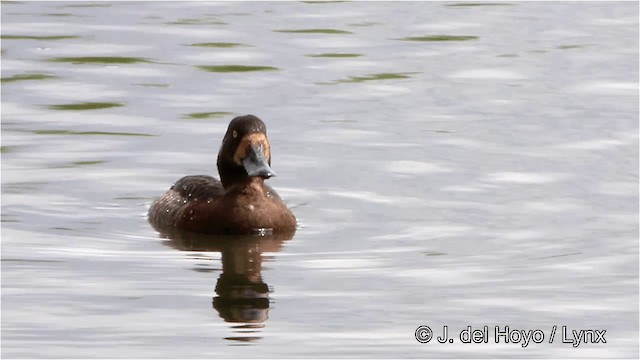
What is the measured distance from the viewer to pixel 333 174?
14.8 metres

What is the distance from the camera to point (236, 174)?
44.8 ft

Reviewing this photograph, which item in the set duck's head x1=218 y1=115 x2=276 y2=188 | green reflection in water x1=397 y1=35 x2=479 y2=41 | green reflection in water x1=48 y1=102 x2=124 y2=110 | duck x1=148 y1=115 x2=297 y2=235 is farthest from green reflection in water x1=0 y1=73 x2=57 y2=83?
duck's head x1=218 y1=115 x2=276 y2=188

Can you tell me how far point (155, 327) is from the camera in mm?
10359

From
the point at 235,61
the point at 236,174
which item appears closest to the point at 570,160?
the point at 236,174

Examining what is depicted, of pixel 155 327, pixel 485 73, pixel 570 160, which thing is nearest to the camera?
pixel 155 327

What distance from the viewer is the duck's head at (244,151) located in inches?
528

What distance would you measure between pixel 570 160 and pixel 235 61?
5303 millimetres

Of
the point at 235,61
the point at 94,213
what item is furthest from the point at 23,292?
the point at 235,61

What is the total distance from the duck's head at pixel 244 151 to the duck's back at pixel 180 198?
18 cm

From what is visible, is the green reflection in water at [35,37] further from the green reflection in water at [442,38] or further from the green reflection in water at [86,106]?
the green reflection in water at [442,38]

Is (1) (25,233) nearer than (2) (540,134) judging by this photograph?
Yes

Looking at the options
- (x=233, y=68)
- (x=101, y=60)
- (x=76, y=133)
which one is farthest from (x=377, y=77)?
(x=76, y=133)

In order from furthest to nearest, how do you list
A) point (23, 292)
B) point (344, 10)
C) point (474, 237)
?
point (344, 10) → point (474, 237) → point (23, 292)

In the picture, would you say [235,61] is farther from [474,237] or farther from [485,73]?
[474,237]
